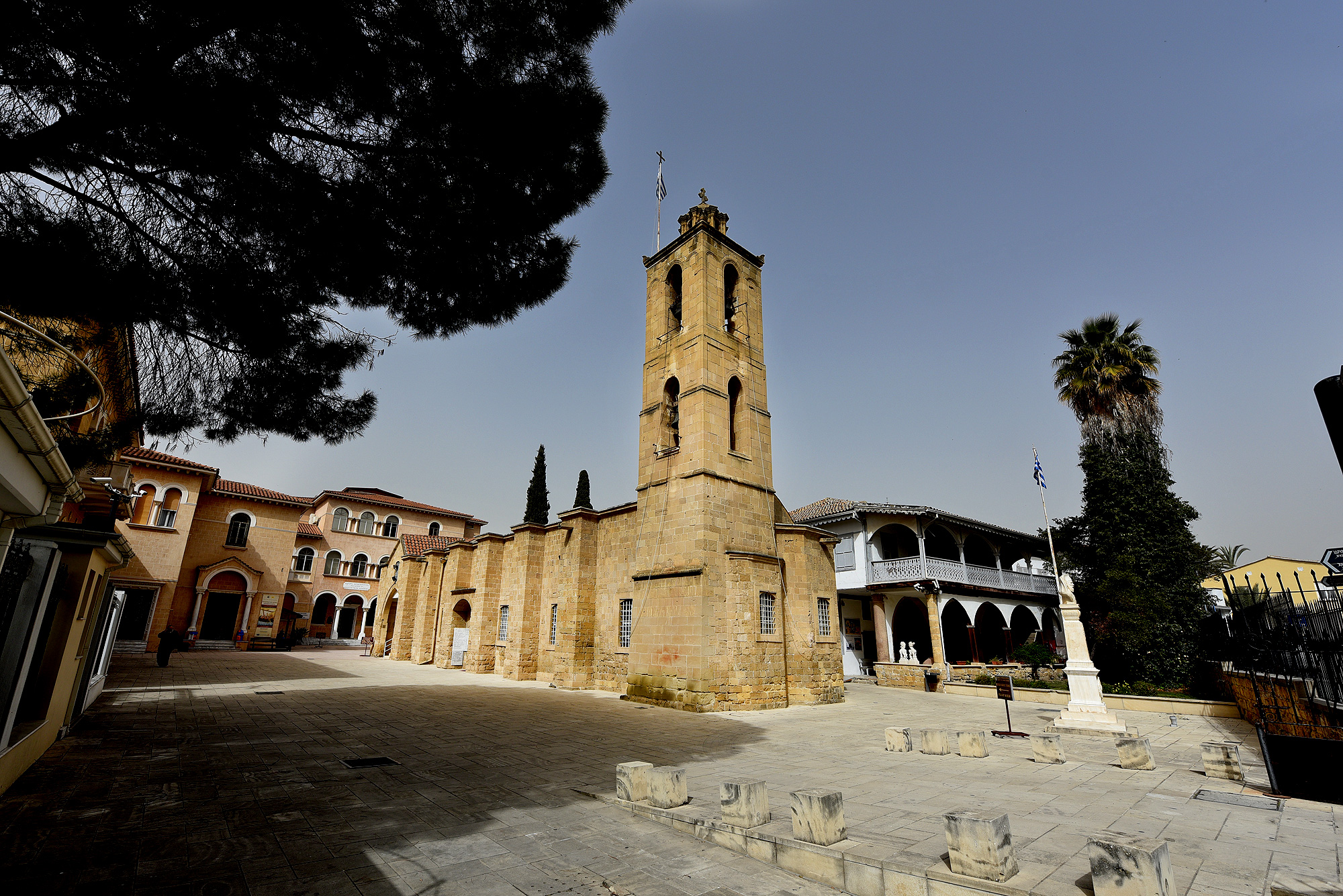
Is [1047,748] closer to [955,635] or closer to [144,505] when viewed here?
[955,635]

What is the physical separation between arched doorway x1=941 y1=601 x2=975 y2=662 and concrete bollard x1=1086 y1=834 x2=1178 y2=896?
89.6 ft

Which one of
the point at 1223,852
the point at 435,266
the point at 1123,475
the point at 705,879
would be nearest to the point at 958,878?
the point at 705,879

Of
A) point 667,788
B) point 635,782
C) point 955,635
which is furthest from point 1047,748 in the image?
point 955,635

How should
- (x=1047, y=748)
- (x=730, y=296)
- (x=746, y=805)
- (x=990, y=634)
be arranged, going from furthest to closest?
1. (x=990, y=634)
2. (x=730, y=296)
3. (x=1047, y=748)
4. (x=746, y=805)

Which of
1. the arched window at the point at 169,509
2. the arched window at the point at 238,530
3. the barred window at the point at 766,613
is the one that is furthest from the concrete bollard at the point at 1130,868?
the arched window at the point at 238,530

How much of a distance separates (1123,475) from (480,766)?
21.8m

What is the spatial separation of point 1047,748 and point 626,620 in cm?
1147

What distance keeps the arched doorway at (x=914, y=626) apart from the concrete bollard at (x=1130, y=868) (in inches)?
Result: 1014

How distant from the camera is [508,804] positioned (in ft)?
20.0

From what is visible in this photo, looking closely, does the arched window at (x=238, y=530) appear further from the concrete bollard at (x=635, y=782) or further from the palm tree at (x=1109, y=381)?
the palm tree at (x=1109, y=381)

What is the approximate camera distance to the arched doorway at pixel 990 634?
97.8ft

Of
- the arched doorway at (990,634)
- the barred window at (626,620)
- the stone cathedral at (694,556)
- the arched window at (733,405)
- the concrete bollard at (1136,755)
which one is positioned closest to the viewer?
the concrete bollard at (1136,755)

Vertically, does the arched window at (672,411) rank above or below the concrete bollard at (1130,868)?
above

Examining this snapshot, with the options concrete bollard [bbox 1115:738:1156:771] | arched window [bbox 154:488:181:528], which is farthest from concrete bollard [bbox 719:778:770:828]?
arched window [bbox 154:488:181:528]
